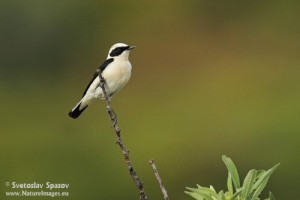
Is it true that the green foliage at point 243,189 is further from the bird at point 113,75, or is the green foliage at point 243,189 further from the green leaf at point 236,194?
the bird at point 113,75

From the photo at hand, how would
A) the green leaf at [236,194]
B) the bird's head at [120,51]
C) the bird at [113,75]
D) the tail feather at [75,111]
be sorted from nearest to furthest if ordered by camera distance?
the green leaf at [236,194], the bird at [113,75], the bird's head at [120,51], the tail feather at [75,111]

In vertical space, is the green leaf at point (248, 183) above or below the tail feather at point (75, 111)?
below

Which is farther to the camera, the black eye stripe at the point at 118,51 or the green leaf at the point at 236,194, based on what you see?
the black eye stripe at the point at 118,51

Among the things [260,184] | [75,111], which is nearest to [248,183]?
[260,184]

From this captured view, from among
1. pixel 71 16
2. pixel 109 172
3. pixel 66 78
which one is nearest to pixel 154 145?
pixel 109 172

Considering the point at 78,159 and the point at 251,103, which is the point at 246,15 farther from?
the point at 78,159

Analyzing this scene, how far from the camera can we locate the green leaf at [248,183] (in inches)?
83.7

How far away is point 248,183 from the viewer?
2.16 metres

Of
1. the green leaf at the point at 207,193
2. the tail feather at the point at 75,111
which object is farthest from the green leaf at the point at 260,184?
the tail feather at the point at 75,111

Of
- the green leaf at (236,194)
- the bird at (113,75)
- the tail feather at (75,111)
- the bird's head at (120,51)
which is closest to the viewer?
the green leaf at (236,194)

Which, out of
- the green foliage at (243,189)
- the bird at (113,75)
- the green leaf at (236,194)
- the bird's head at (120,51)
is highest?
the bird's head at (120,51)

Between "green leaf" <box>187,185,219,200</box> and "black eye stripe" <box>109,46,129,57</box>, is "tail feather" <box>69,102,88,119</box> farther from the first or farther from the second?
"green leaf" <box>187,185,219,200</box>

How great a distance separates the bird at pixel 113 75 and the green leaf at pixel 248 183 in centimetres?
297

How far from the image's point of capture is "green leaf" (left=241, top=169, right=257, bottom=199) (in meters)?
2.12
